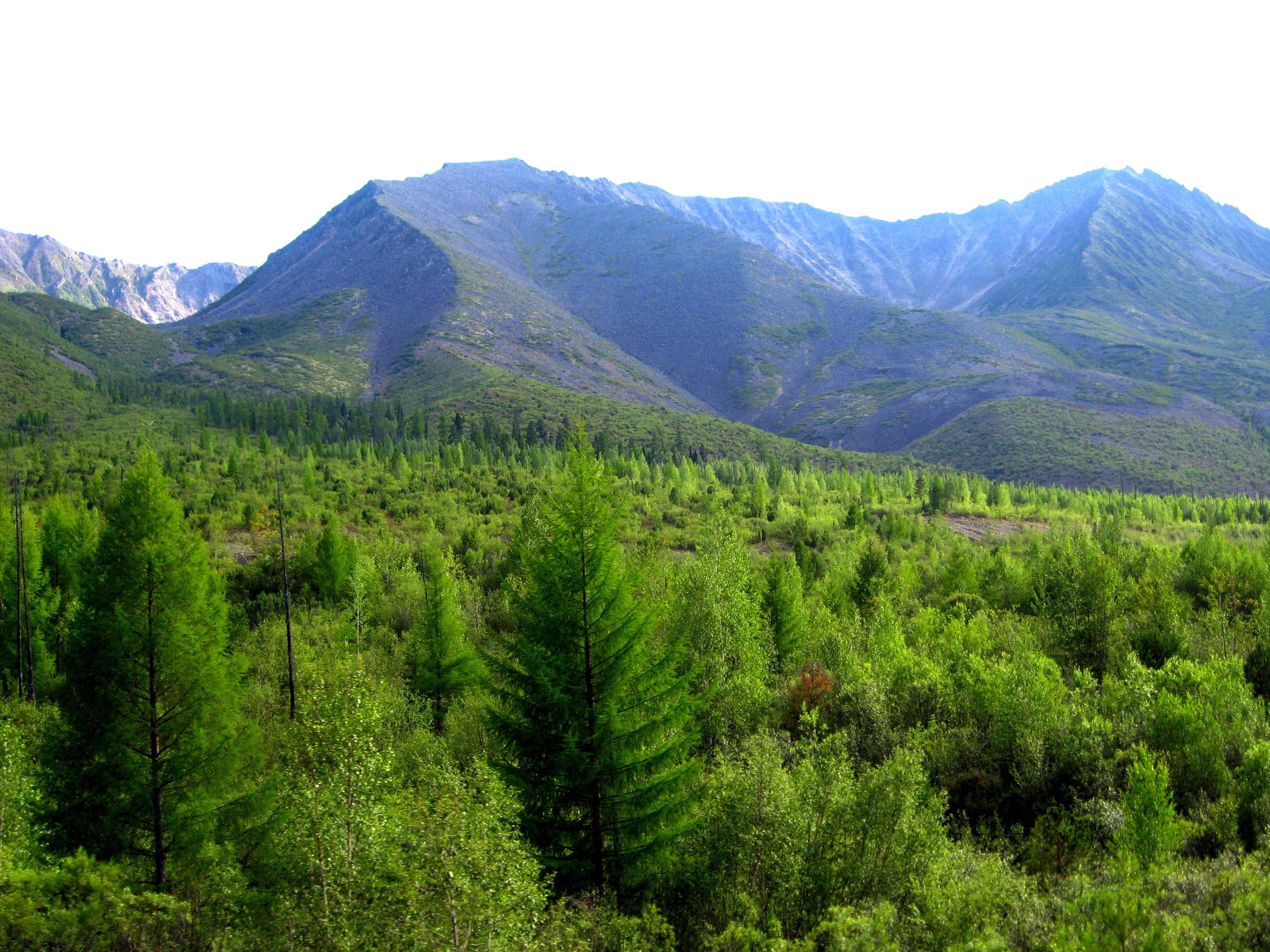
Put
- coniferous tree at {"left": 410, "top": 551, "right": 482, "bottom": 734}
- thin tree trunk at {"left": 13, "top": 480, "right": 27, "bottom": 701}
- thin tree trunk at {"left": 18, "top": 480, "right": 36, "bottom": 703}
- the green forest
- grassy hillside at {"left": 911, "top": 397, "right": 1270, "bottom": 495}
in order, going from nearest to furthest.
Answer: the green forest
coniferous tree at {"left": 410, "top": 551, "right": 482, "bottom": 734}
thin tree trunk at {"left": 18, "top": 480, "right": 36, "bottom": 703}
thin tree trunk at {"left": 13, "top": 480, "right": 27, "bottom": 701}
grassy hillside at {"left": 911, "top": 397, "right": 1270, "bottom": 495}

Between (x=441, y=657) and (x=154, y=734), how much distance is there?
2006 centimetres

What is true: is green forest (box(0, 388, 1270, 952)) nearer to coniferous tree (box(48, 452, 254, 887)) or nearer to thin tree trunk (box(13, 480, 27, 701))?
coniferous tree (box(48, 452, 254, 887))

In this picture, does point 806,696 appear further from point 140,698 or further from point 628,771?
point 140,698

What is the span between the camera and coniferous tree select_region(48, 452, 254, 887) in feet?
58.1

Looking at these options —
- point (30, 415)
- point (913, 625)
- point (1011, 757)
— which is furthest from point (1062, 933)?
point (30, 415)

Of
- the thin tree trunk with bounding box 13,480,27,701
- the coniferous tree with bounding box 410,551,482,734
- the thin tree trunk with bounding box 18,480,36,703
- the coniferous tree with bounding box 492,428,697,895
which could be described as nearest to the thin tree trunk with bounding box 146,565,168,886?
the coniferous tree with bounding box 492,428,697,895

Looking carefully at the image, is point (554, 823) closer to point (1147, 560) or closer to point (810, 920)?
point (810, 920)

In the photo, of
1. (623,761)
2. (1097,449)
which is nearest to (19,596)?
(623,761)

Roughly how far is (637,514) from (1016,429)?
12826 cm

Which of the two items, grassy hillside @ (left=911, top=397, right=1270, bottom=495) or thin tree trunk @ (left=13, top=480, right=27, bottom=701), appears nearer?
thin tree trunk @ (left=13, top=480, right=27, bottom=701)

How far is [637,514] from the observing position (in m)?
85.3

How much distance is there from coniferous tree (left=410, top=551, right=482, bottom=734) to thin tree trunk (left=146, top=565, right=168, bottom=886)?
19.2m

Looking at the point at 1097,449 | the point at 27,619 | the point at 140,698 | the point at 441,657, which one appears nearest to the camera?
the point at 140,698

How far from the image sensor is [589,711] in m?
16.9
